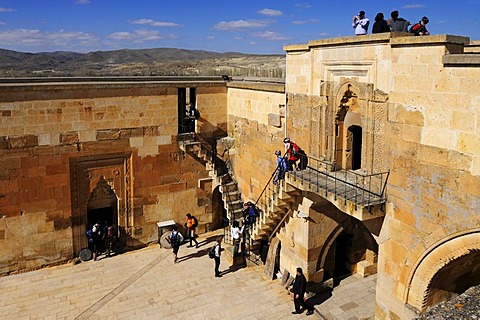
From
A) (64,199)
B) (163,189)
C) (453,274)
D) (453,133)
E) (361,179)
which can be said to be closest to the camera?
(453,133)

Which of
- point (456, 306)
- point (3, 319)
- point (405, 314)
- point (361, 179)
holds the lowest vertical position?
point (3, 319)

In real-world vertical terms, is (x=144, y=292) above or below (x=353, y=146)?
below

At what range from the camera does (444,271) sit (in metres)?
7.09

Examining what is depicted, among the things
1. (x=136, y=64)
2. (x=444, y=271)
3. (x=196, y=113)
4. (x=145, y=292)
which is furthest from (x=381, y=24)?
(x=136, y=64)

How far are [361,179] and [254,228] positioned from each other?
4.30 metres

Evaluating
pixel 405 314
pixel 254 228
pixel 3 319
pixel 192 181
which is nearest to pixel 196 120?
pixel 192 181

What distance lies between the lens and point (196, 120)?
14.3 m

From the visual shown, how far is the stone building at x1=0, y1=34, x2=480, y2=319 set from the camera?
6691 mm

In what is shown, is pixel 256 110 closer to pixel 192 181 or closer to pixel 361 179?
pixel 192 181

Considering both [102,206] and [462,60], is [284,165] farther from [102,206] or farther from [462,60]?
[102,206]

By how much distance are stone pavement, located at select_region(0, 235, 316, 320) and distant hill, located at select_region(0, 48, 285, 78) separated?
6.27 meters

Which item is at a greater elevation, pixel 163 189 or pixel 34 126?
pixel 34 126

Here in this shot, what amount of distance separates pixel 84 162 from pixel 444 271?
32.7ft

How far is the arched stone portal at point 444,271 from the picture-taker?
6.42 metres
